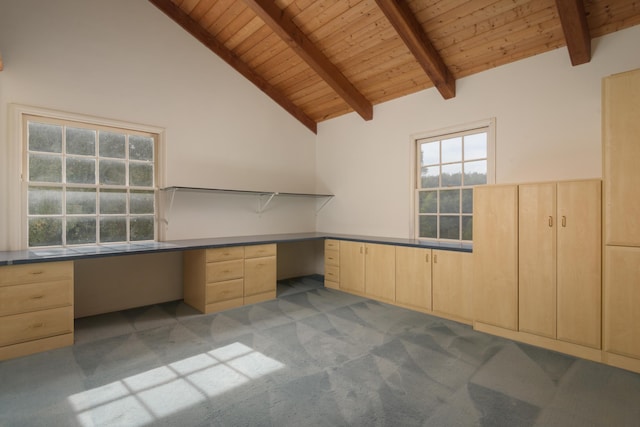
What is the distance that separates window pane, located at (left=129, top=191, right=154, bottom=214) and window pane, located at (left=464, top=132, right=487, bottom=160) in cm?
401

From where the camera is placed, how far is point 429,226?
14.5 ft

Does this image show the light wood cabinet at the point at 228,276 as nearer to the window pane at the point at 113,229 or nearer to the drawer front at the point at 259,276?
the drawer front at the point at 259,276

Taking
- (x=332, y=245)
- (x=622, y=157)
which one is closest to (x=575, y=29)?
(x=622, y=157)

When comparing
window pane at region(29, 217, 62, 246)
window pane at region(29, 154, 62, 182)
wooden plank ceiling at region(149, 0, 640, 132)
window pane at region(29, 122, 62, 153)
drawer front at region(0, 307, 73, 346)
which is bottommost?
drawer front at region(0, 307, 73, 346)

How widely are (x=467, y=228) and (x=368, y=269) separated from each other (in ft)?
4.47

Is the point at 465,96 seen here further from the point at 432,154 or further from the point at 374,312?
the point at 374,312

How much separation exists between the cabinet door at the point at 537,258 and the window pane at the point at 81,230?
4511 mm

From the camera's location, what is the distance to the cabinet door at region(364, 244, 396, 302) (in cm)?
415

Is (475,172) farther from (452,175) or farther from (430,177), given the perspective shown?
(430,177)

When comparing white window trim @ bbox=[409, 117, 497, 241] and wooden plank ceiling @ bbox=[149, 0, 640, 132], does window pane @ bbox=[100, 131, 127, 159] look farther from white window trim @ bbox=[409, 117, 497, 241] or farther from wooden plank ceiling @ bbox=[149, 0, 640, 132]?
white window trim @ bbox=[409, 117, 497, 241]

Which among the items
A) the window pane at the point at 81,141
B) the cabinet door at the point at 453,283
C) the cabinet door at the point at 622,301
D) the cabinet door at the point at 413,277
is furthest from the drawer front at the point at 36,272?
the cabinet door at the point at 622,301

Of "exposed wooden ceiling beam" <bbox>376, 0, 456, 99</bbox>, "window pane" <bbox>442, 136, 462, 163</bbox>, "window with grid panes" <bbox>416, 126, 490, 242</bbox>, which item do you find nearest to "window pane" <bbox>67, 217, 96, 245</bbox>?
"exposed wooden ceiling beam" <bbox>376, 0, 456, 99</bbox>

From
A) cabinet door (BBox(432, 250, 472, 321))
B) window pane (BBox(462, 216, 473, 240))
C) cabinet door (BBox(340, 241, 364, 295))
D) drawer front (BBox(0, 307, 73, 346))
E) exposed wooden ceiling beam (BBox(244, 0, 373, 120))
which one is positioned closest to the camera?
drawer front (BBox(0, 307, 73, 346))

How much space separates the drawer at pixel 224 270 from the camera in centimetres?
380
